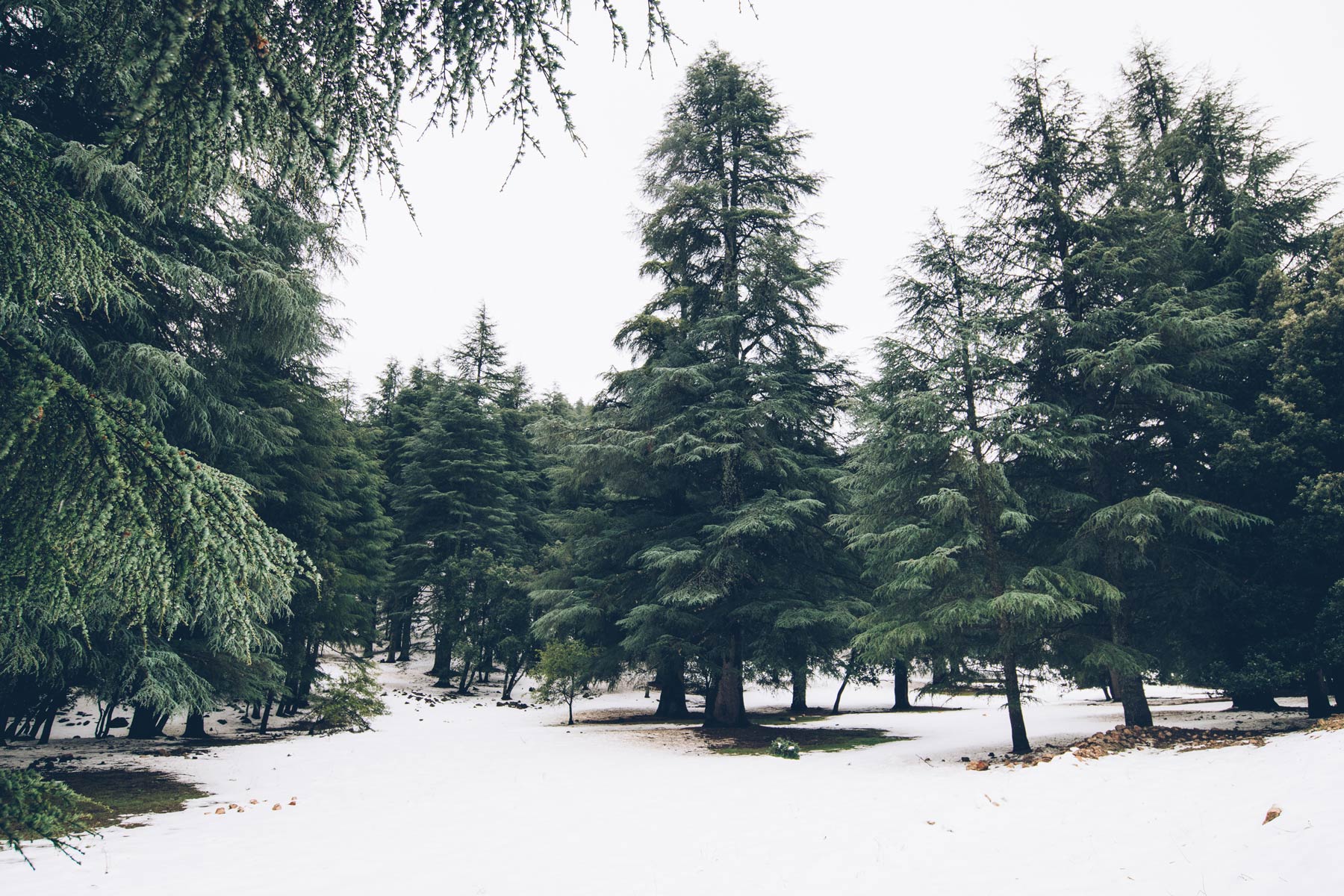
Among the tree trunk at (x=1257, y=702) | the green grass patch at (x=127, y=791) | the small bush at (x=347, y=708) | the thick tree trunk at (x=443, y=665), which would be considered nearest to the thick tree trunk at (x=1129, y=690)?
the tree trunk at (x=1257, y=702)

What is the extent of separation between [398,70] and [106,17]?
1001 mm

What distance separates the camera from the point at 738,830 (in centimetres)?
649

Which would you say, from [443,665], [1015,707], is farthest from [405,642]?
[1015,707]

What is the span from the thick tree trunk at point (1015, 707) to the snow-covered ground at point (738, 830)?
175 centimetres

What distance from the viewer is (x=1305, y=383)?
34.5 feet

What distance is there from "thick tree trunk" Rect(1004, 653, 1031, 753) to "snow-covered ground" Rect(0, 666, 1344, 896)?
69.1 inches

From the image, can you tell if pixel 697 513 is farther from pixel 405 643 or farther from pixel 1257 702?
pixel 405 643

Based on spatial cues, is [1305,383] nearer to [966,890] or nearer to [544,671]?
[966,890]

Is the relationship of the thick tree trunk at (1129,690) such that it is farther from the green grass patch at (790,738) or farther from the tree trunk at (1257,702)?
the green grass patch at (790,738)

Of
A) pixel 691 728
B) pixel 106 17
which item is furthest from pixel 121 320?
pixel 691 728

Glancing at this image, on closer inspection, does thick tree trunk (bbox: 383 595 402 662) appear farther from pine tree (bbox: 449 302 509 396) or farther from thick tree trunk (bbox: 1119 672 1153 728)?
thick tree trunk (bbox: 1119 672 1153 728)

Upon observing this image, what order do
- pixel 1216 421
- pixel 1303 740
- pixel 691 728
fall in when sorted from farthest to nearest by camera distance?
pixel 691 728 < pixel 1216 421 < pixel 1303 740

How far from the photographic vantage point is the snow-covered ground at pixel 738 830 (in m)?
4.77

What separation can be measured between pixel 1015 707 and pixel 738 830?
739 centimetres
